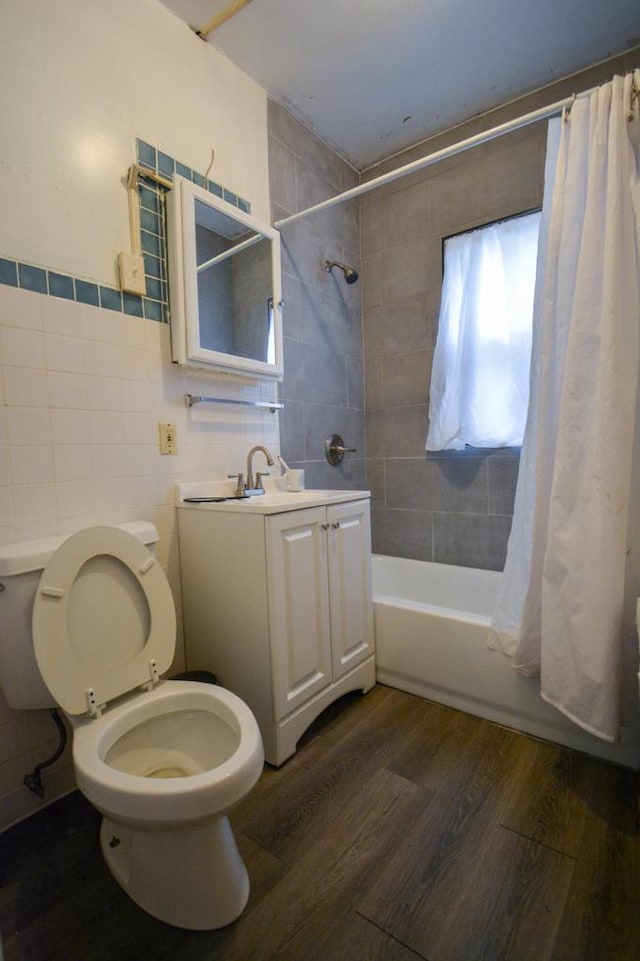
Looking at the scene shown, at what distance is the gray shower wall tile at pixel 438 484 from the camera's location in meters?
2.26

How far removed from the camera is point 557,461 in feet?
4.38

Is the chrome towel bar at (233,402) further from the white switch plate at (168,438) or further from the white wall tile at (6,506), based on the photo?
the white wall tile at (6,506)

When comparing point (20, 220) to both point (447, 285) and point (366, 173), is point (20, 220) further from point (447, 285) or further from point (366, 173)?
point (366, 173)

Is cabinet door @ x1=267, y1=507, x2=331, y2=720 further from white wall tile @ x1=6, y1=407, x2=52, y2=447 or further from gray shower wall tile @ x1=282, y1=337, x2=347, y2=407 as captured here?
gray shower wall tile @ x1=282, y1=337, x2=347, y2=407

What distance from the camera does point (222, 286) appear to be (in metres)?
1.70

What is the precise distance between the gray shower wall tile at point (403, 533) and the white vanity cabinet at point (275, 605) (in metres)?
0.86

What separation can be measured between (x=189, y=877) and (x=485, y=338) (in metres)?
2.27

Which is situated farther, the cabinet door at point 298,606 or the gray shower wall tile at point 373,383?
the gray shower wall tile at point 373,383

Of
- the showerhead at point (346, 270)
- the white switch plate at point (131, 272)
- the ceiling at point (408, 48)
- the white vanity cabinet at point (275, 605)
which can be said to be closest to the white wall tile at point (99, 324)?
the white switch plate at point (131, 272)

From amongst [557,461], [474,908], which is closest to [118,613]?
[474,908]

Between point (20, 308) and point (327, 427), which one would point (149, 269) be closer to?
point (20, 308)

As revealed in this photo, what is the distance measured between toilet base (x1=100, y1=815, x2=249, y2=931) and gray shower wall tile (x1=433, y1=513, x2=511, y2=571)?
5.61 ft

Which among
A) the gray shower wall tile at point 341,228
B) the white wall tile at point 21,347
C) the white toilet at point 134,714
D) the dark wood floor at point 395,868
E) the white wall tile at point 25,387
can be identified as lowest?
the dark wood floor at point 395,868

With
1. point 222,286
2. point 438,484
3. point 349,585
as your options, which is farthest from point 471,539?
point 222,286
